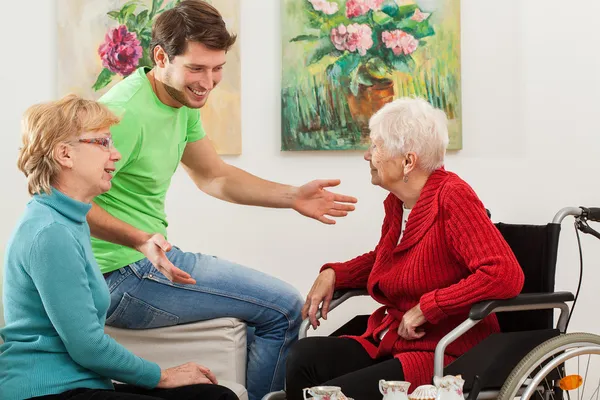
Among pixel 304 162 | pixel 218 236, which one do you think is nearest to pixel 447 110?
pixel 304 162

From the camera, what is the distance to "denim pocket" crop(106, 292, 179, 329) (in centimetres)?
219

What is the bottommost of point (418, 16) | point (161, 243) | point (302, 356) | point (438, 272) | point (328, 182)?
point (302, 356)

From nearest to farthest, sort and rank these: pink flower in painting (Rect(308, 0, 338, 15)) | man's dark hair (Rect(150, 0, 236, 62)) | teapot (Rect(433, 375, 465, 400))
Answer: teapot (Rect(433, 375, 465, 400)), man's dark hair (Rect(150, 0, 236, 62)), pink flower in painting (Rect(308, 0, 338, 15))

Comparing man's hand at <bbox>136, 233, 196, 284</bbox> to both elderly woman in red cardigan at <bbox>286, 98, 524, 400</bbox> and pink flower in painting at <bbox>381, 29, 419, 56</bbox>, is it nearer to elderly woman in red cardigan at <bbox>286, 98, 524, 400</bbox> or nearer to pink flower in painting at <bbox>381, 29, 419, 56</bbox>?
elderly woman in red cardigan at <bbox>286, 98, 524, 400</bbox>

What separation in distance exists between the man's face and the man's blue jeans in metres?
0.46

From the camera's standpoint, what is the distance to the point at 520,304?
1.91 meters

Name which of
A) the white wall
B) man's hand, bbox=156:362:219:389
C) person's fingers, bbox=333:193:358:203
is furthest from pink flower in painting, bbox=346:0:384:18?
man's hand, bbox=156:362:219:389

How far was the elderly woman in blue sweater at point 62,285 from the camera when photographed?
1573 millimetres

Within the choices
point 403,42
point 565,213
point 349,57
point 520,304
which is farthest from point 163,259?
point 403,42

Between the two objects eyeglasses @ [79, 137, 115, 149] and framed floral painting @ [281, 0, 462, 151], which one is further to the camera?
framed floral painting @ [281, 0, 462, 151]

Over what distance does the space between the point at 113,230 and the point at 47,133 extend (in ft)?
1.40

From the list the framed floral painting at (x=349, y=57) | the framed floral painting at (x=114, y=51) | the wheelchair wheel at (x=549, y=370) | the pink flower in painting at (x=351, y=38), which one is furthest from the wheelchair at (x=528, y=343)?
the framed floral painting at (x=114, y=51)

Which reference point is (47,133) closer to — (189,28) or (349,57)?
(189,28)

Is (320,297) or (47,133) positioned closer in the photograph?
(47,133)
